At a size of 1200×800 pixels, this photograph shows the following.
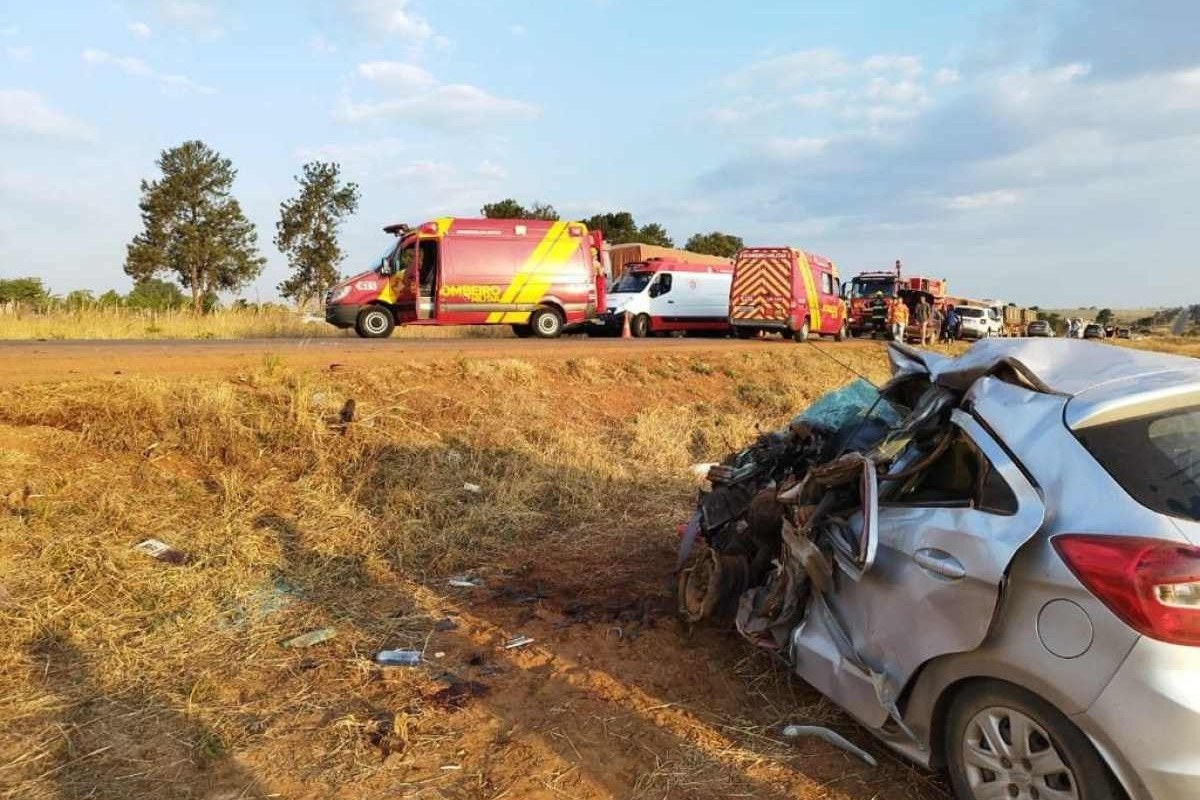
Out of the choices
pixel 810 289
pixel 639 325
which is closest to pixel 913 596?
pixel 639 325

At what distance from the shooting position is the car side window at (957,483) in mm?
2463

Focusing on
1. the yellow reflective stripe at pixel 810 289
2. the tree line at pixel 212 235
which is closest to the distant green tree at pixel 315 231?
the tree line at pixel 212 235

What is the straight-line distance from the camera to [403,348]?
11.7 metres

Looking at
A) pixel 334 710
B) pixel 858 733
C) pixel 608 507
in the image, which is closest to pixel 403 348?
pixel 608 507

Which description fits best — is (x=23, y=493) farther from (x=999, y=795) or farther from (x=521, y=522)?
(x=999, y=795)

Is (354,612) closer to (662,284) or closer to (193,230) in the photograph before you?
(662,284)

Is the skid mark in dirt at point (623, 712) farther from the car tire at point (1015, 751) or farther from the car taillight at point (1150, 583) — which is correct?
the car taillight at point (1150, 583)

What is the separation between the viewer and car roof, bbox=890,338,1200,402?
2533 mm

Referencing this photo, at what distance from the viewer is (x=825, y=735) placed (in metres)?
3.19

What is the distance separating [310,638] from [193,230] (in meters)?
36.2

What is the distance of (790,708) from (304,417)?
5.24 m

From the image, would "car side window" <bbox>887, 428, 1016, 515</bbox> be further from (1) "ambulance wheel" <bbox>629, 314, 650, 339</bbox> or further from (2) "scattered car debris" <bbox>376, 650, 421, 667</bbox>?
(1) "ambulance wheel" <bbox>629, 314, 650, 339</bbox>

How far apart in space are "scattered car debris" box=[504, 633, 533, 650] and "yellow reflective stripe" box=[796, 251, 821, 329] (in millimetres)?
19041

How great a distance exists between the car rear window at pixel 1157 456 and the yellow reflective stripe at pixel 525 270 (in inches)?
634
